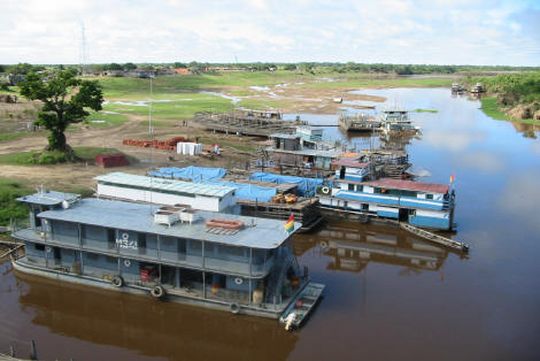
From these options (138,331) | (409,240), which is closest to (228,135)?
(409,240)

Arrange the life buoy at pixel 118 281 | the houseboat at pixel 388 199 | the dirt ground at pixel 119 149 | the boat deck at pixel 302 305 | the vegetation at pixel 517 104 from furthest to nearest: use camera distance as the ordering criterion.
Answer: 1. the vegetation at pixel 517 104
2. the dirt ground at pixel 119 149
3. the houseboat at pixel 388 199
4. the life buoy at pixel 118 281
5. the boat deck at pixel 302 305

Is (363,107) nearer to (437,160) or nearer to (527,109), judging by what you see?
(527,109)

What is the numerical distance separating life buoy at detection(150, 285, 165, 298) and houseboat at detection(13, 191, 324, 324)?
0.8 inches

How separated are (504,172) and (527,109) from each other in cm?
6283

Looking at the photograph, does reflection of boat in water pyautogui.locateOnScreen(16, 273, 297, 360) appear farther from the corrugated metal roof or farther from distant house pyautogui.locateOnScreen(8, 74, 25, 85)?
distant house pyautogui.locateOnScreen(8, 74, 25, 85)

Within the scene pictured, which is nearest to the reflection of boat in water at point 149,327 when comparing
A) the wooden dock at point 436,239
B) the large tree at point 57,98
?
the wooden dock at point 436,239

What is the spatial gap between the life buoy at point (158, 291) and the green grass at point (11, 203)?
15.7 meters

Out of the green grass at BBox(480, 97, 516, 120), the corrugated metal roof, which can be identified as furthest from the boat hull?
the green grass at BBox(480, 97, 516, 120)

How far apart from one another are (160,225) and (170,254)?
1.81 metres

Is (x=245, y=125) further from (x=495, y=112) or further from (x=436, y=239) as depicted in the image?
(x=495, y=112)

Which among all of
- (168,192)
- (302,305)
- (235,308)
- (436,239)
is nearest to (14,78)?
(168,192)

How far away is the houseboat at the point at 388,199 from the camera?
134ft

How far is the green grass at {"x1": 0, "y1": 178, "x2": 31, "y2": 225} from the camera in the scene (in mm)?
37000

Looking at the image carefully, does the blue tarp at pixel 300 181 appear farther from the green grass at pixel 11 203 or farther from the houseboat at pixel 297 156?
the green grass at pixel 11 203
